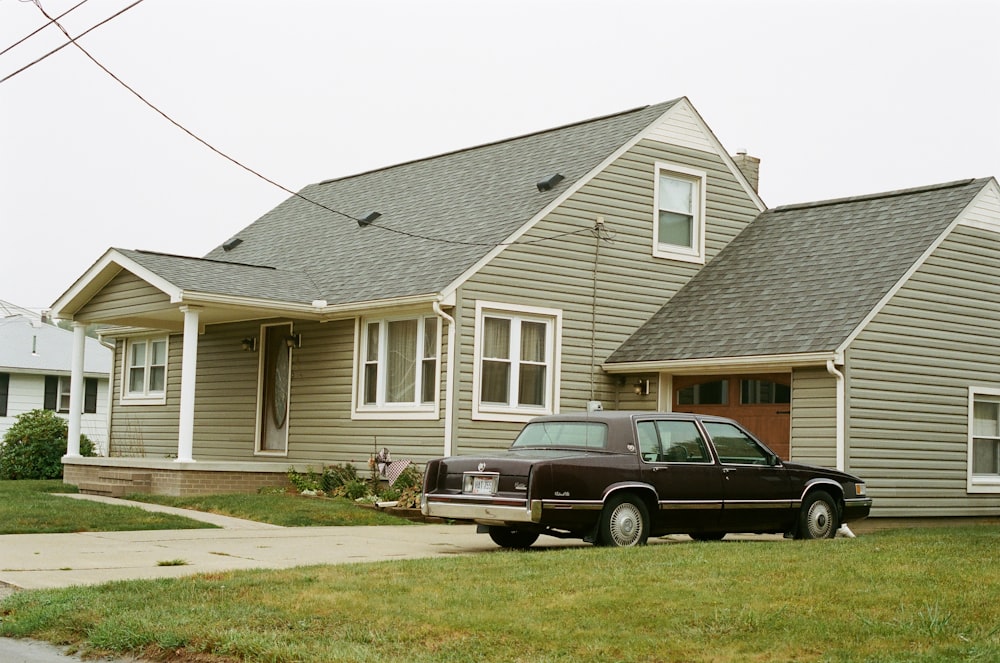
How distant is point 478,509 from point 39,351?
105ft

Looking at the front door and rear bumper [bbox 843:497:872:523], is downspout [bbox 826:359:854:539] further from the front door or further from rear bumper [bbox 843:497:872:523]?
the front door

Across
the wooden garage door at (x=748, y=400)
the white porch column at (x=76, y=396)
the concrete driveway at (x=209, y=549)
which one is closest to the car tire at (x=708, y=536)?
the concrete driveway at (x=209, y=549)

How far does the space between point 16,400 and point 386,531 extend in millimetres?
27588

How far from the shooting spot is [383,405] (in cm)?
2108

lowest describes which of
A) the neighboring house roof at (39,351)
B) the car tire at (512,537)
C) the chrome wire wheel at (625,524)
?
the car tire at (512,537)

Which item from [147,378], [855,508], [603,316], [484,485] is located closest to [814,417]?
[855,508]

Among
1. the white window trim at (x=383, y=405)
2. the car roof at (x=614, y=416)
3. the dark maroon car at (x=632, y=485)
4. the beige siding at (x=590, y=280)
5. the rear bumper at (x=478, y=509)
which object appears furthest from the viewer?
the beige siding at (x=590, y=280)

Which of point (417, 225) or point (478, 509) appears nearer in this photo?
point (478, 509)

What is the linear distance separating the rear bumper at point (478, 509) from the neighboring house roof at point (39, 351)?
1082 inches

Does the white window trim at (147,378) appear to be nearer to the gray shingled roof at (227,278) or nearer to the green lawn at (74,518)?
the gray shingled roof at (227,278)

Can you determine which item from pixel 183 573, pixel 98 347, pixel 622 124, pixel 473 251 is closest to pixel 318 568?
pixel 183 573

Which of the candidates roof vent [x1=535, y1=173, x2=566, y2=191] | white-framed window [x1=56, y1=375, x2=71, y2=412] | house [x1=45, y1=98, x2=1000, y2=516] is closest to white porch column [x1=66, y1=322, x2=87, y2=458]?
house [x1=45, y1=98, x2=1000, y2=516]

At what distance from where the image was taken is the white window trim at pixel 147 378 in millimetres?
27562

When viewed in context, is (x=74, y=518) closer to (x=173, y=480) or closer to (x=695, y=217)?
(x=173, y=480)
